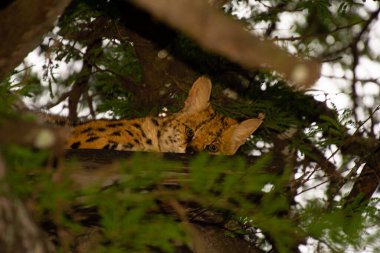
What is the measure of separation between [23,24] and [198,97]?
3743mm

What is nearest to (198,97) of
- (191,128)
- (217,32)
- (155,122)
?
(191,128)

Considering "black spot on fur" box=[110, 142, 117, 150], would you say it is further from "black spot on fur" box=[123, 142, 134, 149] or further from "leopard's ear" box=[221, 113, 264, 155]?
"leopard's ear" box=[221, 113, 264, 155]

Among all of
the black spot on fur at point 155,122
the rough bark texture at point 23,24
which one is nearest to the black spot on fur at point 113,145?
the black spot on fur at point 155,122

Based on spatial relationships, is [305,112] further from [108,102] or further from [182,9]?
[182,9]

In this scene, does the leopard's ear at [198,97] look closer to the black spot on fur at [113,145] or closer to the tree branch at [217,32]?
the black spot on fur at [113,145]

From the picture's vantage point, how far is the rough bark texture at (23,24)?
355 cm

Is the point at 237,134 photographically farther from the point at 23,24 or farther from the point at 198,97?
the point at 23,24

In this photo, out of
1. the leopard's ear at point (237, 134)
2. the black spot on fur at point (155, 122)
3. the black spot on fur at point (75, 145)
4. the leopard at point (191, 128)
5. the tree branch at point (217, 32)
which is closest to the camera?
the tree branch at point (217, 32)

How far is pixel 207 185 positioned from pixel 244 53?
1676mm

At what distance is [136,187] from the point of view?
375cm

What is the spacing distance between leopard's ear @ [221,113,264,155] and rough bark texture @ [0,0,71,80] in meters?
3.58

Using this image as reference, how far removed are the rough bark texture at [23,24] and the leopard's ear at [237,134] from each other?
3.58 meters

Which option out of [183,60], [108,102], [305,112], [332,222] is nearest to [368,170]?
[305,112]

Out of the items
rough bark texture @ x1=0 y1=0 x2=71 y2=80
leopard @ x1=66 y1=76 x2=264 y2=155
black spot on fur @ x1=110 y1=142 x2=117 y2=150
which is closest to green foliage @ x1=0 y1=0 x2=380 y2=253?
rough bark texture @ x1=0 y1=0 x2=71 y2=80
